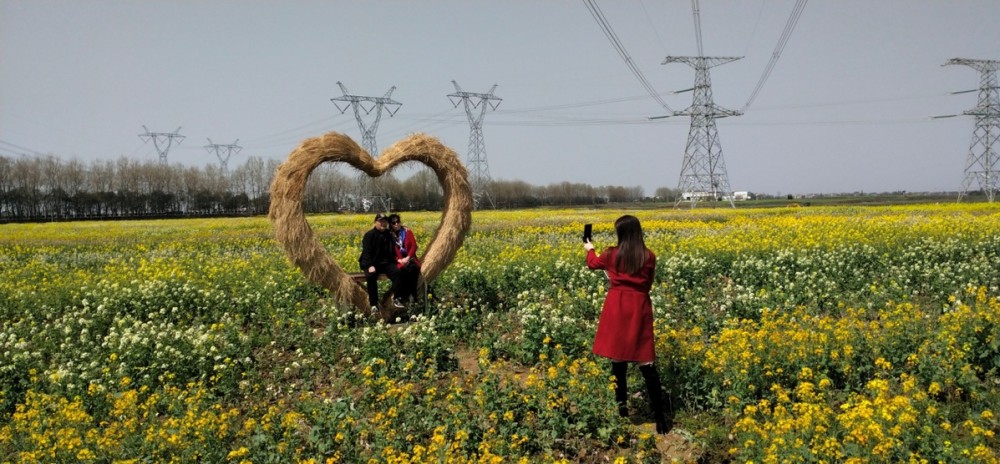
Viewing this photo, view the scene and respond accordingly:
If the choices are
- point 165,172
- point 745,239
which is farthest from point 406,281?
point 165,172

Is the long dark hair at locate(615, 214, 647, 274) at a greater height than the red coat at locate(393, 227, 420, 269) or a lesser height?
A: greater

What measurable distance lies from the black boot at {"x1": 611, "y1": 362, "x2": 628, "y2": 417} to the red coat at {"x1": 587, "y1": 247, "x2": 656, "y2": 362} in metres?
0.22

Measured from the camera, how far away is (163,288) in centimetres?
1248

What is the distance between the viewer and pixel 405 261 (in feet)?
36.7

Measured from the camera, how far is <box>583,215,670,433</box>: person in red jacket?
6.47 m

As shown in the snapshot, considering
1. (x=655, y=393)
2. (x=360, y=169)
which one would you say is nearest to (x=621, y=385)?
(x=655, y=393)

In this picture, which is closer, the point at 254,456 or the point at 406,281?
the point at 254,456

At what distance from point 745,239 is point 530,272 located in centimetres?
991

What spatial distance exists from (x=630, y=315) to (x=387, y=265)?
5716 mm

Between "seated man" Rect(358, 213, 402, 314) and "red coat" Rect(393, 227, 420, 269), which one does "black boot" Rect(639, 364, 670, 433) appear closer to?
"seated man" Rect(358, 213, 402, 314)

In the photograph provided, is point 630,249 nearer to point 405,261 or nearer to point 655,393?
point 655,393

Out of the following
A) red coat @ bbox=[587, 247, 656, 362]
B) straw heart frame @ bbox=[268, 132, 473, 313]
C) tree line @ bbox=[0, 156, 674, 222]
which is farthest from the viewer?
tree line @ bbox=[0, 156, 674, 222]

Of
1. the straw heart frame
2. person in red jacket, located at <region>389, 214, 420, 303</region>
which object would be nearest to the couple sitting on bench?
person in red jacket, located at <region>389, 214, 420, 303</region>

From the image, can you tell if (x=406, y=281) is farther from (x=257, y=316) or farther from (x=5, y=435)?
(x=5, y=435)
